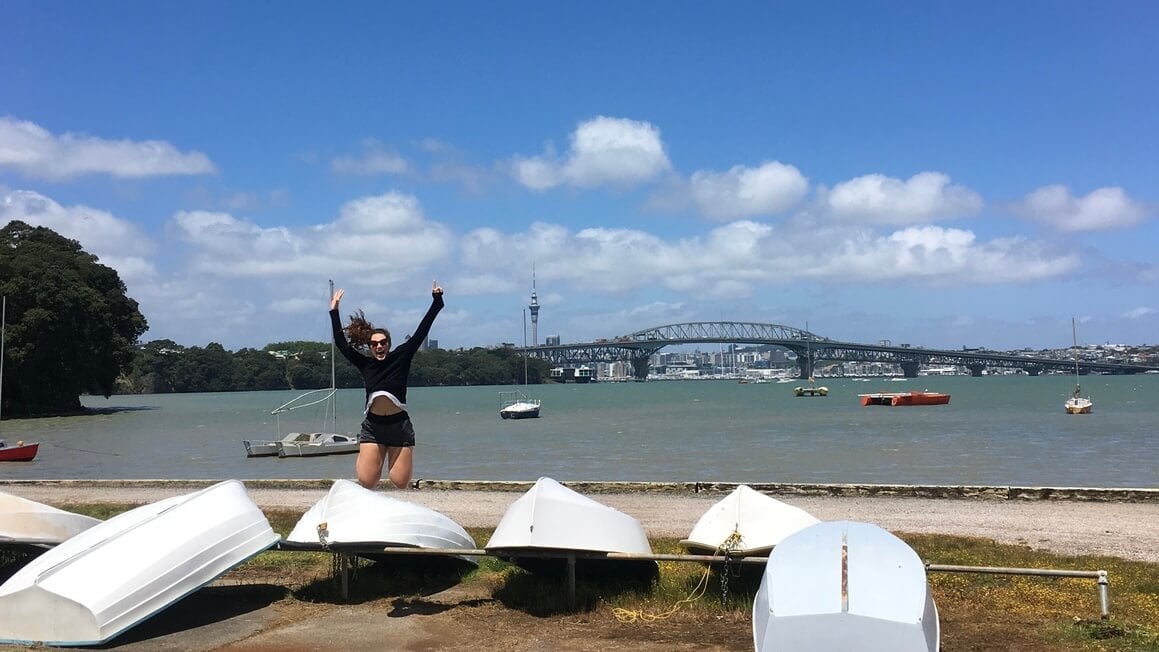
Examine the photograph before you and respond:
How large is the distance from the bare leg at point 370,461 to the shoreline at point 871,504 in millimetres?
4144

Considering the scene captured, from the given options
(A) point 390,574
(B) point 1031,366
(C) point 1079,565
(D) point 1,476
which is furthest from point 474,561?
(B) point 1031,366

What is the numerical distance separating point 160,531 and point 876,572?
4.66 meters

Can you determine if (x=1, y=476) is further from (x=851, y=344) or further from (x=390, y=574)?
(x=851, y=344)

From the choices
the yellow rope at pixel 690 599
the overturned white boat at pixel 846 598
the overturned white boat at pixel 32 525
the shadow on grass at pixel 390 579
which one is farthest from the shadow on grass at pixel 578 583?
the overturned white boat at pixel 32 525

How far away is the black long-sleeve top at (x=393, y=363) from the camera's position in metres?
7.48

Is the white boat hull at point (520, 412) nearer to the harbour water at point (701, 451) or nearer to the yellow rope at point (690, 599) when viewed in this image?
the harbour water at point (701, 451)

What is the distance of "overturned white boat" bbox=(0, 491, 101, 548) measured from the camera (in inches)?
299

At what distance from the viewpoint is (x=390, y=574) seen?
7801 millimetres

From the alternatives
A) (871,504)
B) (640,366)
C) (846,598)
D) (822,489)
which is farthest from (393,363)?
(640,366)

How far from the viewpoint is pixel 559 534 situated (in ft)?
22.2

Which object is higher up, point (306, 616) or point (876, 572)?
point (876, 572)

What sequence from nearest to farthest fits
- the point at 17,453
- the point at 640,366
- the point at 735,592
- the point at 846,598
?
the point at 846,598 < the point at 735,592 < the point at 17,453 < the point at 640,366

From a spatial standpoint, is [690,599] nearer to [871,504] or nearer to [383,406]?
[383,406]

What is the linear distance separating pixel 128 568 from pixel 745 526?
4.23 m
